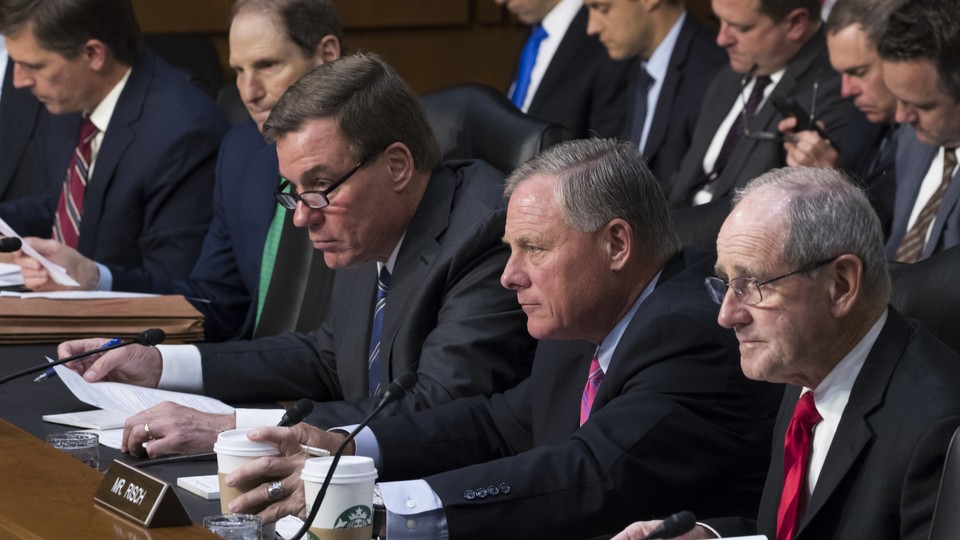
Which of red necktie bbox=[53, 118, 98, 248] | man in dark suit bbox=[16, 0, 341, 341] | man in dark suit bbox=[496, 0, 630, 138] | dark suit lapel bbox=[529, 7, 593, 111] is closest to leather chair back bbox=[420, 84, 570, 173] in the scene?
man in dark suit bbox=[16, 0, 341, 341]

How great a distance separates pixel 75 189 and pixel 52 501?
2344 mm

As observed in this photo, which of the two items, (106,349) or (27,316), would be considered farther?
(27,316)

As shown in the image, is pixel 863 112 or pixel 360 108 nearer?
pixel 360 108

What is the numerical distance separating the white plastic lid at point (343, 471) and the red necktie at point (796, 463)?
1.81 feet

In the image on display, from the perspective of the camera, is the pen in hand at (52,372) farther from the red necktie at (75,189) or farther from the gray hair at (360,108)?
the red necktie at (75,189)

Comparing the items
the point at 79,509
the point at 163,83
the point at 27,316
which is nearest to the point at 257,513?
the point at 79,509

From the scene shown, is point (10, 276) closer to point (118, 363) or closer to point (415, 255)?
point (118, 363)

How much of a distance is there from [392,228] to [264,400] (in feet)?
1.47

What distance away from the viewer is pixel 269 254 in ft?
11.3

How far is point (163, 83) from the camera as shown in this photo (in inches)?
161

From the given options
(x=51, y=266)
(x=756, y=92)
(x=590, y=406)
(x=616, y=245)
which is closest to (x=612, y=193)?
(x=616, y=245)

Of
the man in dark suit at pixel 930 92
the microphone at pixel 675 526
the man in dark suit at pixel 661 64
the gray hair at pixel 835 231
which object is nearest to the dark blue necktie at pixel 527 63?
the man in dark suit at pixel 661 64

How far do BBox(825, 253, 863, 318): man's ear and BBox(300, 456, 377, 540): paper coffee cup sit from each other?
0.63 metres

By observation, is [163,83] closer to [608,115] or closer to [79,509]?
[608,115]
